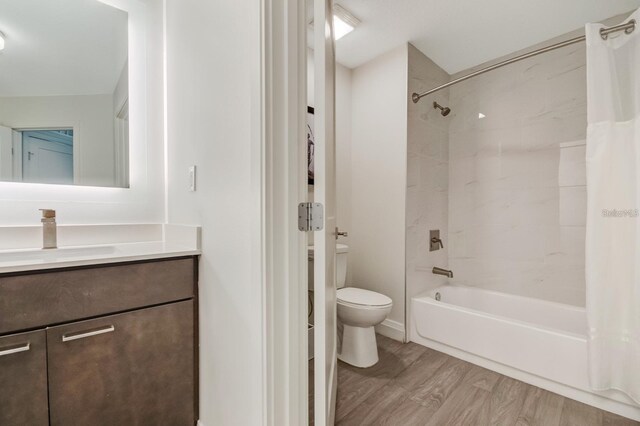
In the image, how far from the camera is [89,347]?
3.32 ft

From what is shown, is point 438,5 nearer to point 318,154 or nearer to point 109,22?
point 318,154

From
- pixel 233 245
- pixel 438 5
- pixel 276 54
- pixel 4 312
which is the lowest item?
pixel 4 312

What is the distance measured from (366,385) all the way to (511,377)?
928 mm

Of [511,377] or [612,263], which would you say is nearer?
[612,263]

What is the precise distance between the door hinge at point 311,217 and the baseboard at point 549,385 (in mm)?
1722

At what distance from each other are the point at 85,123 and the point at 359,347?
2.11 m

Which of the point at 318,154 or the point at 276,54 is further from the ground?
the point at 276,54

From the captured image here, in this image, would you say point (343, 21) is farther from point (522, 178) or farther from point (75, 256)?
point (75, 256)

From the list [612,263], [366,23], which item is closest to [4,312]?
[366,23]

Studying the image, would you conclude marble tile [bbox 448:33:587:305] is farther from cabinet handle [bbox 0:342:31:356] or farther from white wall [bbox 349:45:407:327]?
cabinet handle [bbox 0:342:31:356]

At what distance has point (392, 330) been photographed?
2.27 meters

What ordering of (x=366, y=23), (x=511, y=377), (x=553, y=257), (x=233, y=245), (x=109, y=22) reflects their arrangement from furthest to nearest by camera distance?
(x=553, y=257)
(x=366, y=23)
(x=511, y=377)
(x=109, y=22)
(x=233, y=245)

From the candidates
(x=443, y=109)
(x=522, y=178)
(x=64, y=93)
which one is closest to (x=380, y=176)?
(x=443, y=109)

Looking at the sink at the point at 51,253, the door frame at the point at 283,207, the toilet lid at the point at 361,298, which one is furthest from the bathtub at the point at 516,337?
the sink at the point at 51,253
